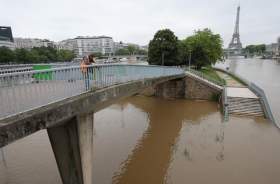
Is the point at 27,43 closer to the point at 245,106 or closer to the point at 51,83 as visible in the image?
the point at 245,106

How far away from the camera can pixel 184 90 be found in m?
20.7

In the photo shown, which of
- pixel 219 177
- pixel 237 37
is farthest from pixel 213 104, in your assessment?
pixel 237 37

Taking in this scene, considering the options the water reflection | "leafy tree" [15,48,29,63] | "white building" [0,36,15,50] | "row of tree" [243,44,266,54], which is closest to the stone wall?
the water reflection

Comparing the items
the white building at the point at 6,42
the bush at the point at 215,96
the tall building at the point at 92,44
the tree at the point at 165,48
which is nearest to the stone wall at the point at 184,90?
the bush at the point at 215,96

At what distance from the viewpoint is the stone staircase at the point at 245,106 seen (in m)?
14.7

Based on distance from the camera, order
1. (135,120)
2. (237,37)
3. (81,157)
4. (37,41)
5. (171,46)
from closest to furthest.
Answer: (81,157) < (135,120) < (171,46) < (37,41) < (237,37)

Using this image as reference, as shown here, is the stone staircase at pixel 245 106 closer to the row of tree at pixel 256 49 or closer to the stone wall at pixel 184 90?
the stone wall at pixel 184 90

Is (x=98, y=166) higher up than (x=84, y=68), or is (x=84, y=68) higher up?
(x=84, y=68)

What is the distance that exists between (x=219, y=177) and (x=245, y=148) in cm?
338

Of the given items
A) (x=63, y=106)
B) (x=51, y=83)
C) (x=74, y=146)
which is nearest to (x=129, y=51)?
(x=74, y=146)

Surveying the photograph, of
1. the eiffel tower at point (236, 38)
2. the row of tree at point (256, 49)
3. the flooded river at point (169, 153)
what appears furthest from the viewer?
the eiffel tower at point (236, 38)

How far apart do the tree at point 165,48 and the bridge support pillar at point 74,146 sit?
2374 centimetres

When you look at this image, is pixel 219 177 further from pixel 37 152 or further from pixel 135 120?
pixel 37 152

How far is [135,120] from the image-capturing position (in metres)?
14.6
